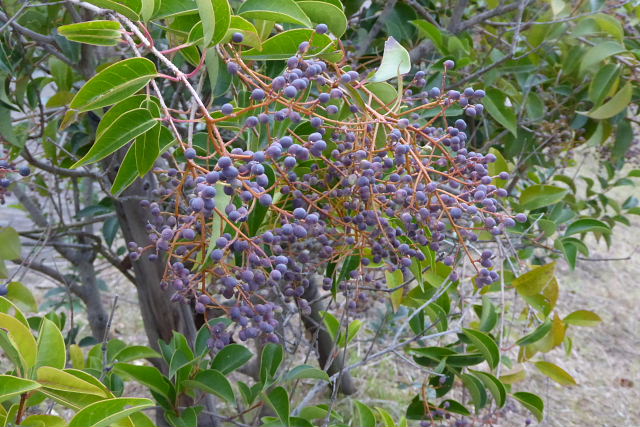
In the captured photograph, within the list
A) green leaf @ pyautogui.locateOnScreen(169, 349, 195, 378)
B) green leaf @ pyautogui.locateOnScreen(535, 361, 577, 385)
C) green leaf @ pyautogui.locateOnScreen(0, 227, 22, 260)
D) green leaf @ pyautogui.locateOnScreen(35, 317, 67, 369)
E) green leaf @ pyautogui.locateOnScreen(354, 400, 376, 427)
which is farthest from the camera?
green leaf @ pyautogui.locateOnScreen(535, 361, 577, 385)

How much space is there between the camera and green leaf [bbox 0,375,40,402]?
0.57 m

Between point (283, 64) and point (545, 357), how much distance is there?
289 cm

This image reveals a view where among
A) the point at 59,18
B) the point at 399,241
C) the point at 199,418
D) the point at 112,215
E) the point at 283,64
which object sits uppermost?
the point at 59,18

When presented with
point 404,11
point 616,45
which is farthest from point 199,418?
point 616,45

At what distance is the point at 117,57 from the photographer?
1.41 metres

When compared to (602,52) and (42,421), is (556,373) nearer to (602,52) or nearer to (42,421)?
(602,52)

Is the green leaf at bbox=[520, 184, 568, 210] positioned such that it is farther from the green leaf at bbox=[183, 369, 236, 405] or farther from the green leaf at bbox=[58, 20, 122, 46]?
the green leaf at bbox=[58, 20, 122, 46]

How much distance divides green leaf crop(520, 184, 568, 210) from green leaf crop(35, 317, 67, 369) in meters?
1.10

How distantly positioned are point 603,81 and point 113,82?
1306mm

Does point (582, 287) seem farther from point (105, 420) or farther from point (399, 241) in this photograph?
point (105, 420)

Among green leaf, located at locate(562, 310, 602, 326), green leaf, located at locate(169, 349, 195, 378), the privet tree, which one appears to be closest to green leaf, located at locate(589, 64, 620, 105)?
the privet tree

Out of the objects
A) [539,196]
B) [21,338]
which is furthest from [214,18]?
[539,196]

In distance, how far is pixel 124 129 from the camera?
0.69 metres

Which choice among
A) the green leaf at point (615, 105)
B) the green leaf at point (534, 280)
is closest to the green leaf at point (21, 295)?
the green leaf at point (534, 280)
